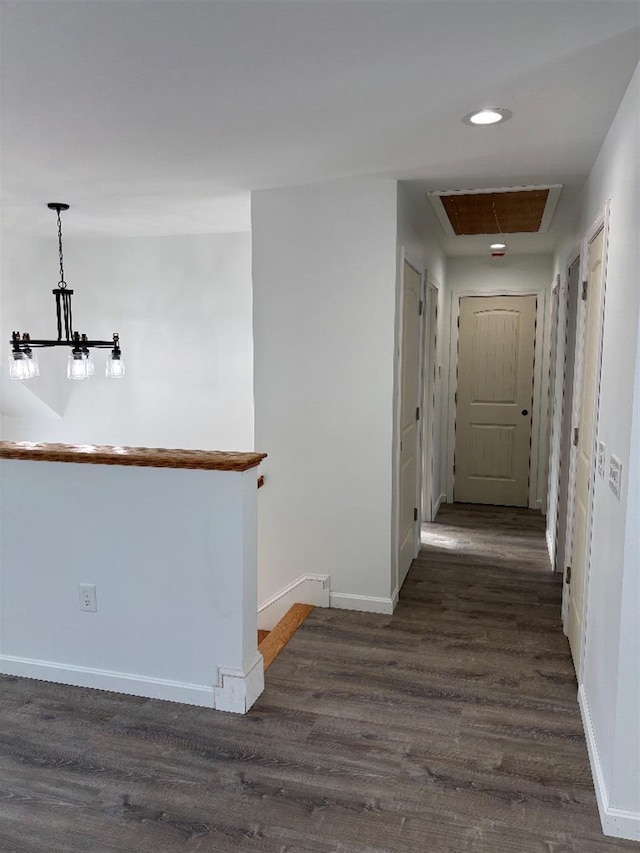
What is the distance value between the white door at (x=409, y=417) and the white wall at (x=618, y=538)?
133 centimetres

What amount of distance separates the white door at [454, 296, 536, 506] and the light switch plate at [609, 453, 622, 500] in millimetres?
3765

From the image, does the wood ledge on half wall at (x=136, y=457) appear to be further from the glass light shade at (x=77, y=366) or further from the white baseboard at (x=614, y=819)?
the white baseboard at (x=614, y=819)

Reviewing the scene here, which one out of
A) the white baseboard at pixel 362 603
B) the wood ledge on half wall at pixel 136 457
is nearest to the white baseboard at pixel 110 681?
the wood ledge on half wall at pixel 136 457

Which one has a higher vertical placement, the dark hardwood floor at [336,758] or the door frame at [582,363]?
the door frame at [582,363]

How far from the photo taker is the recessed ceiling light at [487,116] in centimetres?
226

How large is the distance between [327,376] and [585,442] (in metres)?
1.37

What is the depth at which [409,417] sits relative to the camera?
152 inches

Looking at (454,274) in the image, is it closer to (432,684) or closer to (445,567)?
(445,567)

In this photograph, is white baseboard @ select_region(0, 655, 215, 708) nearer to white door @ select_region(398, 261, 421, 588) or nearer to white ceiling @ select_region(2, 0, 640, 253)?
white door @ select_region(398, 261, 421, 588)

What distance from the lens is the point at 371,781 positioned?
2.08 m

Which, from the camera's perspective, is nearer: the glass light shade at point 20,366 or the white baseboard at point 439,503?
the glass light shade at point 20,366

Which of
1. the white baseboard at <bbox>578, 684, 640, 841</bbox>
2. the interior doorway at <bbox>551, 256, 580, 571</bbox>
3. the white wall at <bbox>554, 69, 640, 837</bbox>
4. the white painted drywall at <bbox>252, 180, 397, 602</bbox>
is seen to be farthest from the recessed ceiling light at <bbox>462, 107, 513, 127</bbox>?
the white baseboard at <bbox>578, 684, 640, 841</bbox>

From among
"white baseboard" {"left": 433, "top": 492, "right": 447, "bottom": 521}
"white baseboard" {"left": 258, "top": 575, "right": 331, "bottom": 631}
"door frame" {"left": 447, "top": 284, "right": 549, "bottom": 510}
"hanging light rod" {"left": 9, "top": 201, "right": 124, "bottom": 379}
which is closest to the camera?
"hanging light rod" {"left": 9, "top": 201, "right": 124, "bottom": 379}

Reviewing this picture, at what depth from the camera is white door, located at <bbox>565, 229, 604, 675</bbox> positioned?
2553mm
